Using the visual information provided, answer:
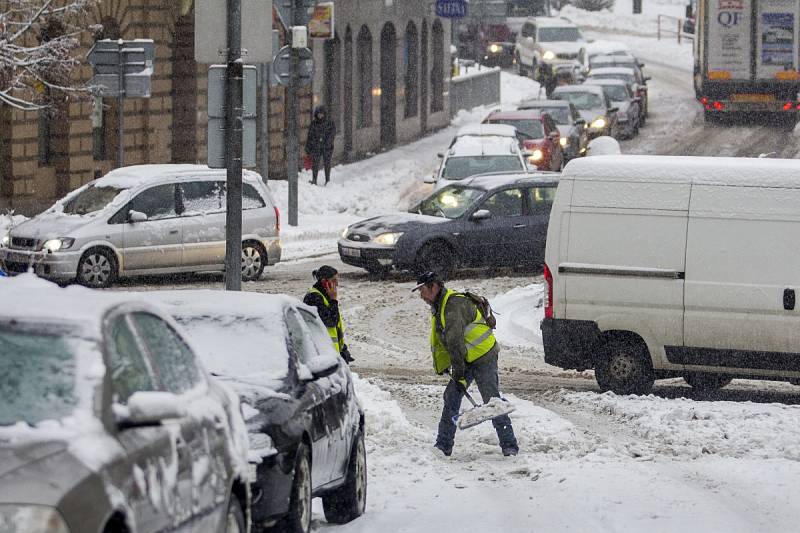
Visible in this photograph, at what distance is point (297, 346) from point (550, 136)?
30.5 metres

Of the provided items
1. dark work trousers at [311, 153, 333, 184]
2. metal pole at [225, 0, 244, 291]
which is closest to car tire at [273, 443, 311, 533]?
metal pole at [225, 0, 244, 291]

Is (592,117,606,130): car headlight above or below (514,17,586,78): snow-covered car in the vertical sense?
below

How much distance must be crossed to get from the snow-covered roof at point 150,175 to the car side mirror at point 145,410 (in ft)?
57.6

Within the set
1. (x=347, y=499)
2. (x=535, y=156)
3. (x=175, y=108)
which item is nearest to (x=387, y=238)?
(x=175, y=108)

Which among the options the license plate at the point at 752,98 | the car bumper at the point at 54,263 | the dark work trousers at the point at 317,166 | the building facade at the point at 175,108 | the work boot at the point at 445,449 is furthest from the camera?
the license plate at the point at 752,98

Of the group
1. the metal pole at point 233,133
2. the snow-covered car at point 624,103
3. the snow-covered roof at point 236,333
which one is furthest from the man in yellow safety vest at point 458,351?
the snow-covered car at point 624,103

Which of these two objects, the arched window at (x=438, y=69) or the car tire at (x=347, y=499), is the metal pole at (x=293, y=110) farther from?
the arched window at (x=438, y=69)

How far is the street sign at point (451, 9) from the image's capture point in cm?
5294

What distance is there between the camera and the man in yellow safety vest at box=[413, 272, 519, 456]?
13211mm

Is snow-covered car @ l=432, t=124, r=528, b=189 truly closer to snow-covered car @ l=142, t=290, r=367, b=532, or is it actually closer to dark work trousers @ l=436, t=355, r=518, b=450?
dark work trousers @ l=436, t=355, r=518, b=450

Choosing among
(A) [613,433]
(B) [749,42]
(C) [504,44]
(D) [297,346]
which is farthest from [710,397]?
(C) [504,44]

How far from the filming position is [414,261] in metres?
25.4

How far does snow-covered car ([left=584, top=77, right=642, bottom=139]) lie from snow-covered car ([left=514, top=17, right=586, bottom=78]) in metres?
13.1

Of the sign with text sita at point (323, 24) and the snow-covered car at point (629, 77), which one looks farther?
the snow-covered car at point (629, 77)
